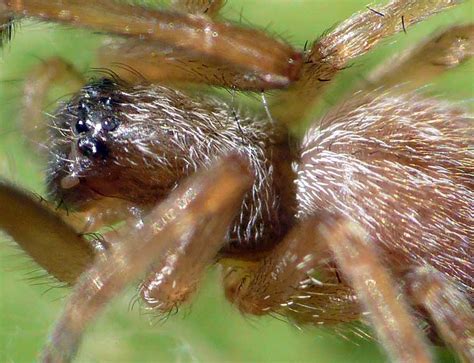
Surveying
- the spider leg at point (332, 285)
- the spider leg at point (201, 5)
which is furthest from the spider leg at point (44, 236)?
the spider leg at point (201, 5)

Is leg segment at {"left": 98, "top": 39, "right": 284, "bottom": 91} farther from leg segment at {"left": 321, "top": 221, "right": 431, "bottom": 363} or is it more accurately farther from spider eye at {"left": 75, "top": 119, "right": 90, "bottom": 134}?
leg segment at {"left": 321, "top": 221, "right": 431, "bottom": 363}

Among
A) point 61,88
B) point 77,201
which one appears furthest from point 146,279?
point 61,88

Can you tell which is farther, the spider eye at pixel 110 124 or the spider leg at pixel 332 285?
the spider eye at pixel 110 124

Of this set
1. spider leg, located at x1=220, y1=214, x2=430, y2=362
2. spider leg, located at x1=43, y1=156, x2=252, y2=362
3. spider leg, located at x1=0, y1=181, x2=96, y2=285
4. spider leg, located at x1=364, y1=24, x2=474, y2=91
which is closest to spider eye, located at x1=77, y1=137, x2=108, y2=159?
spider leg, located at x1=0, y1=181, x2=96, y2=285

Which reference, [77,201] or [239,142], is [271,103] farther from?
[77,201]

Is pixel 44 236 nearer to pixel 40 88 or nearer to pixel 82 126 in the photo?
pixel 82 126

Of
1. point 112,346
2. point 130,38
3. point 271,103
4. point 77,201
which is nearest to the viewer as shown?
point 130,38

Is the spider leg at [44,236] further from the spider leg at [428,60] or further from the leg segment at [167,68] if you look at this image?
the spider leg at [428,60]
